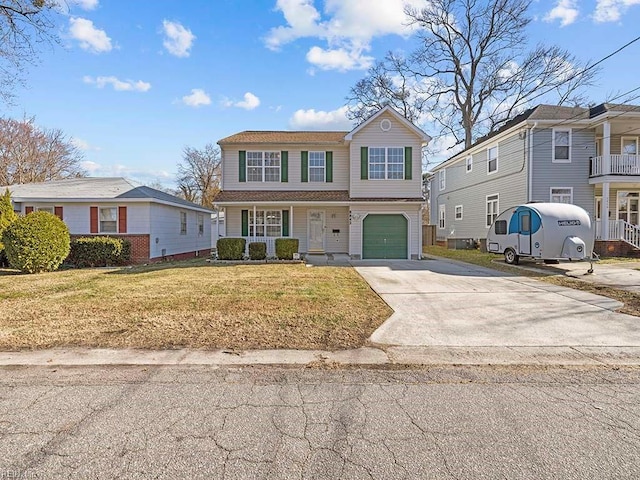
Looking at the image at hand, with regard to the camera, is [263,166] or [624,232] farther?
[263,166]

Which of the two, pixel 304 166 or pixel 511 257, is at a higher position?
pixel 304 166

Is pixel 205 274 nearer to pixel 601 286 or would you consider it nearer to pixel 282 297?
pixel 282 297

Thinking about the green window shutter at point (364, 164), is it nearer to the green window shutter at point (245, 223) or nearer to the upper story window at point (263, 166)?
the upper story window at point (263, 166)

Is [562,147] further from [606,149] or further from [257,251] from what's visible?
[257,251]

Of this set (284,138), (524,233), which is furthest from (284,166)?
(524,233)

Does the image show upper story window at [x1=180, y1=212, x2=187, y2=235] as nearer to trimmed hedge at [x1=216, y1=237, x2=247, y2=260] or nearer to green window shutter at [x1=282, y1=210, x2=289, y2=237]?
trimmed hedge at [x1=216, y1=237, x2=247, y2=260]

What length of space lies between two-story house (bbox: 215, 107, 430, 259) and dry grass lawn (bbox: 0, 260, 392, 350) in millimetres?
6327

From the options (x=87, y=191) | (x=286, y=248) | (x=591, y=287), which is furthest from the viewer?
(x=87, y=191)

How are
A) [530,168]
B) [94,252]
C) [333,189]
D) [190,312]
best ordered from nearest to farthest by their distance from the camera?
[190,312] → [94,252] → [333,189] → [530,168]

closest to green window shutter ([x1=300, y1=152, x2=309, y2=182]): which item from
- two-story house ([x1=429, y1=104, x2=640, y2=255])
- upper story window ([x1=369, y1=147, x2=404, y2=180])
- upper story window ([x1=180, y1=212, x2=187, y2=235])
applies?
upper story window ([x1=369, y1=147, x2=404, y2=180])

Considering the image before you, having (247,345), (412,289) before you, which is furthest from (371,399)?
(412,289)

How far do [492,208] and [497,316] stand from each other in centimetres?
1697

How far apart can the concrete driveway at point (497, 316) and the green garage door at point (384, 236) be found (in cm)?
607

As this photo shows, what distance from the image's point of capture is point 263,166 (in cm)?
1748
